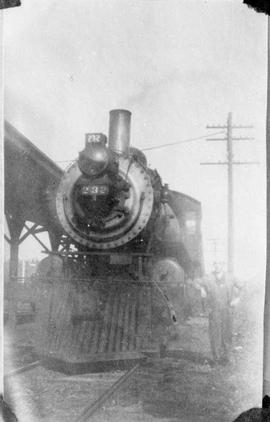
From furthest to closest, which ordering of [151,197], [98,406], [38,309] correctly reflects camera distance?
[151,197] → [38,309] → [98,406]

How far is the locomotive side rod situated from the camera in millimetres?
2902

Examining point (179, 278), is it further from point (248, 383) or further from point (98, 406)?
point (98, 406)

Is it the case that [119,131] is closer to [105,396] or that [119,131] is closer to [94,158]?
[94,158]

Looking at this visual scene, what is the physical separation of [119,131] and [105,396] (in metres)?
3.58

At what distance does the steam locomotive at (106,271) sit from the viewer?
4.27 metres

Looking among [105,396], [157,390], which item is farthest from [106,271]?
[105,396]

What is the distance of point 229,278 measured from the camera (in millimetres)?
5254

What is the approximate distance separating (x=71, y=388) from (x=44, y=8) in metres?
2.89

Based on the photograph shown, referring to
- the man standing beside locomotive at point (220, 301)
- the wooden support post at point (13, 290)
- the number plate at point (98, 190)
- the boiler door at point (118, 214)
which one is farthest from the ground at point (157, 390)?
the number plate at point (98, 190)

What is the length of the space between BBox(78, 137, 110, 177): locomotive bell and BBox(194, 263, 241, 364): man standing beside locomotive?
5.77 feet

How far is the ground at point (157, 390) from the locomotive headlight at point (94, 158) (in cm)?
188

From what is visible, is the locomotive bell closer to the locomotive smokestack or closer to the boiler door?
the boiler door

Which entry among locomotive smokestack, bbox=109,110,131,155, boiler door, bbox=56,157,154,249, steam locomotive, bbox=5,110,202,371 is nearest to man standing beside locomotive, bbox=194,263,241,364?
steam locomotive, bbox=5,110,202,371

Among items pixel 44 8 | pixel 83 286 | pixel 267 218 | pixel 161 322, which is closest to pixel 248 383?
pixel 161 322
